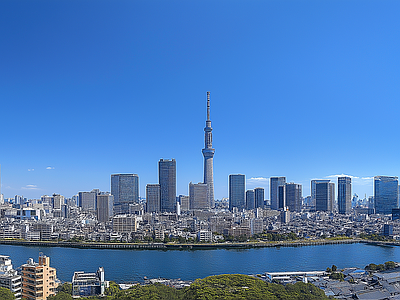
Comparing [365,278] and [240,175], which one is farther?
[240,175]

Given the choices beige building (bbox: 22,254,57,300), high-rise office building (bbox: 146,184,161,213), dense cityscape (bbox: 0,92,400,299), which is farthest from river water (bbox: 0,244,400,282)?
high-rise office building (bbox: 146,184,161,213)

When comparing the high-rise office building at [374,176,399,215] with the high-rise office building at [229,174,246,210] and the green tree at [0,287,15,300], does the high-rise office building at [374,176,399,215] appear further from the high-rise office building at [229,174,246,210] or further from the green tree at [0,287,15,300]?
the green tree at [0,287,15,300]

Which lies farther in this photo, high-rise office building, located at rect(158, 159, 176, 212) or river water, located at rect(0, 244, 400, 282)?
high-rise office building, located at rect(158, 159, 176, 212)

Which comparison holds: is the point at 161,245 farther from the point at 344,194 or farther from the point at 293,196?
the point at 344,194

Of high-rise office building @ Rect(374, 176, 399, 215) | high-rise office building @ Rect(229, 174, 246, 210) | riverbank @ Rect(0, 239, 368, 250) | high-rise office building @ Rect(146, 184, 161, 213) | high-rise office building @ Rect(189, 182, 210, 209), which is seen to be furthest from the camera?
high-rise office building @ Rect(229, 174, 246, 210)

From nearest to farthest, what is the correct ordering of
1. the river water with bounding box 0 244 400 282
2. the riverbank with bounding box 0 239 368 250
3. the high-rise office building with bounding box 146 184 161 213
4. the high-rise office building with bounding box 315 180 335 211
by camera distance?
the river water with bounding box 0 244 400 282 < the riverbank with bounding box 0 239 368 250 < the high-rise office building with bounding box 146 184 161 213 < the high-rise office building with bounding box 315 180 335 211

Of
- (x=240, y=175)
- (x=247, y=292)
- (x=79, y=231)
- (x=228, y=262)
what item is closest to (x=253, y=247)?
(x=228, y=262)

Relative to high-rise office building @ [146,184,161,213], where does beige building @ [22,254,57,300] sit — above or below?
above

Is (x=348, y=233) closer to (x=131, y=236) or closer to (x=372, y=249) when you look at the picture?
(x=372, y=249)
